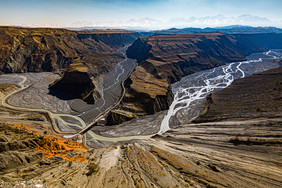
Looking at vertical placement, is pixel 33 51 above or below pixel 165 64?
above

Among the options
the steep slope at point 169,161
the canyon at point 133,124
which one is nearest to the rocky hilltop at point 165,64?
the canyon at point 133,124

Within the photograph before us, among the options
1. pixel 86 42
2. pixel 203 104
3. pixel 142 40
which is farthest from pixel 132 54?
pixel 203 104

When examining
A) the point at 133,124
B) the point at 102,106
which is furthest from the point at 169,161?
the point at 102,106

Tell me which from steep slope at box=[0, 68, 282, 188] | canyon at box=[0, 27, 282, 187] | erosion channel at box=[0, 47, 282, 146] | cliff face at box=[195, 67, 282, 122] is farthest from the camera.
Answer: erosion channel at box=[0, 47, 282, 146]

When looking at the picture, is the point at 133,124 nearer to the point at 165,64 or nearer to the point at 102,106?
the point at 102,106

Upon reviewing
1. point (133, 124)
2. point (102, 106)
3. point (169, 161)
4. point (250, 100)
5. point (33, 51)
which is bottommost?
point (133, 124)

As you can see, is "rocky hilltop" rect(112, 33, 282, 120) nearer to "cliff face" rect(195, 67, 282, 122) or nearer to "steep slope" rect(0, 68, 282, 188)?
"cliff face" rect(195, 67, 282, 122)

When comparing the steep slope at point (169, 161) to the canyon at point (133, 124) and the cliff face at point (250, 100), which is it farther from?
the cliff face at point (250, 100)

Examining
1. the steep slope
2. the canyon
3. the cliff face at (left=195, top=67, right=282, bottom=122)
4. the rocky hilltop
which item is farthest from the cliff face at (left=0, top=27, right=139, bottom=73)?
the cliff face at (left=195, top=67, right=282, bottom=122)
